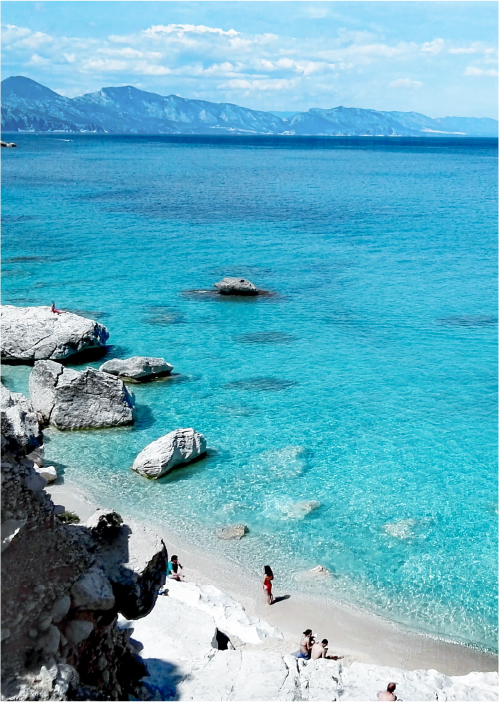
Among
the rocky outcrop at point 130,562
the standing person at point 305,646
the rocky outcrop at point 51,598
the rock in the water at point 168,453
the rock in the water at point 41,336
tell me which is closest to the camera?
the rocky outcrop at point 51,598

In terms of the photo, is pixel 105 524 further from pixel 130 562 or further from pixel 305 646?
pixel 305 646

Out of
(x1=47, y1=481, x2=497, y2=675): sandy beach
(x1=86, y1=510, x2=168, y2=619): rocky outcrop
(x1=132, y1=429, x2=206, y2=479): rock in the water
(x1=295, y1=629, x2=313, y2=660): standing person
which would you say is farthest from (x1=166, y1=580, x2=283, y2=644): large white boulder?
(x1=132, y1=429, x2=206, y2=479): rock in the water

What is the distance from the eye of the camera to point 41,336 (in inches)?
1443

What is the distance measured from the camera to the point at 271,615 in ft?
65.1

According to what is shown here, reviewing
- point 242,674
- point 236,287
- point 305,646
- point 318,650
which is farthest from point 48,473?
point 236,287

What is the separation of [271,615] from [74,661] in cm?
939

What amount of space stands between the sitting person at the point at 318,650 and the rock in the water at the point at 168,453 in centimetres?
1041

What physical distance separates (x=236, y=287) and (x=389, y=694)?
3849cm

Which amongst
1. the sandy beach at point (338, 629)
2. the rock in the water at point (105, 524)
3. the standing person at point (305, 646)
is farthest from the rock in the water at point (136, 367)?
the rock in the water at point (105, 524)

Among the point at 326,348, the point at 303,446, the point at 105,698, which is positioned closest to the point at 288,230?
the point at 326,348

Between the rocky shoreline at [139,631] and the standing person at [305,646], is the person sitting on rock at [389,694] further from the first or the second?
the standing person at [305,646]

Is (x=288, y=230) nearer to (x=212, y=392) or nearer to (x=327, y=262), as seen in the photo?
(x=327, y=262)

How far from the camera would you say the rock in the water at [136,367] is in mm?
34844

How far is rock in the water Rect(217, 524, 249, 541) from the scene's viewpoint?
23266 mm
